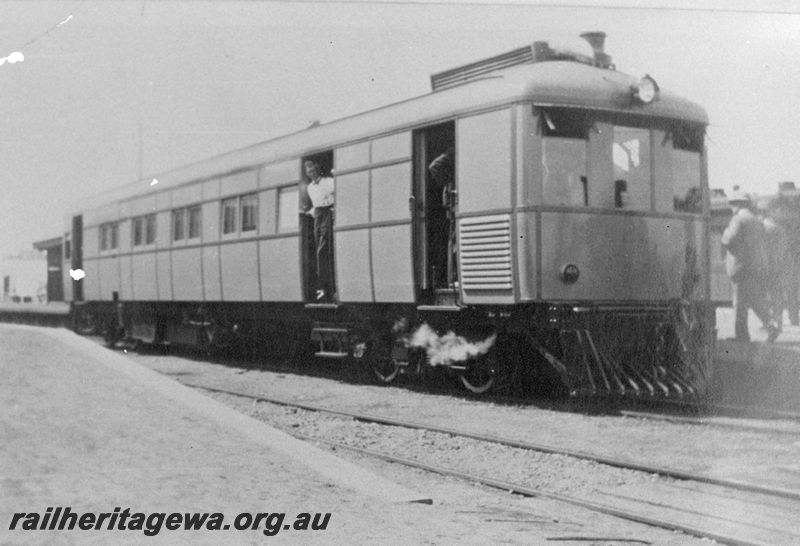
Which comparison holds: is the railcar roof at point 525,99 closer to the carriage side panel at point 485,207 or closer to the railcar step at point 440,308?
the carriage side panel at point 485,207

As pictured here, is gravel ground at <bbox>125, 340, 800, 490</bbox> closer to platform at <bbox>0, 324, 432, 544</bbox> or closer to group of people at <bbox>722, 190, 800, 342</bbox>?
platform at <bbox>0, 324, 432, 544</bbox>

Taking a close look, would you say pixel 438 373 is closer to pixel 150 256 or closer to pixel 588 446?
pixel 588 446

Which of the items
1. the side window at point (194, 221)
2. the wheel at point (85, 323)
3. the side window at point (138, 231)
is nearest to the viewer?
the side window at point (194, 221)

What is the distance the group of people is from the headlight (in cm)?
234

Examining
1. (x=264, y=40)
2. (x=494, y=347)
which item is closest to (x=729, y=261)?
(x=494, y=347)

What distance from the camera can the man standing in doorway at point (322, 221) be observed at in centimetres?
1156

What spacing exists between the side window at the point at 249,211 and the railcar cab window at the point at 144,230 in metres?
3.50

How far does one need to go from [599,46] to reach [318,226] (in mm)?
4111

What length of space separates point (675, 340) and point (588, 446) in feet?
7.64

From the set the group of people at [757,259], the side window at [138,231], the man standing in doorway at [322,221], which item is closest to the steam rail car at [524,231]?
the man standing in doorway at [322,221]

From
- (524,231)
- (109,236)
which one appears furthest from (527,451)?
(109,236)

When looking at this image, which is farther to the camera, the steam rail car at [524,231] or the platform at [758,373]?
the platform at [758,373]

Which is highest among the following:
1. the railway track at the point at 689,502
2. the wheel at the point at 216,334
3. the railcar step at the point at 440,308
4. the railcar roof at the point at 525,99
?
the railcar roof at the point at 525,99

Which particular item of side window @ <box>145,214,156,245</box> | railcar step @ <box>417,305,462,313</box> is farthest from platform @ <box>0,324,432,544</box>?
side window @ <box>145,214,156,245</box>
